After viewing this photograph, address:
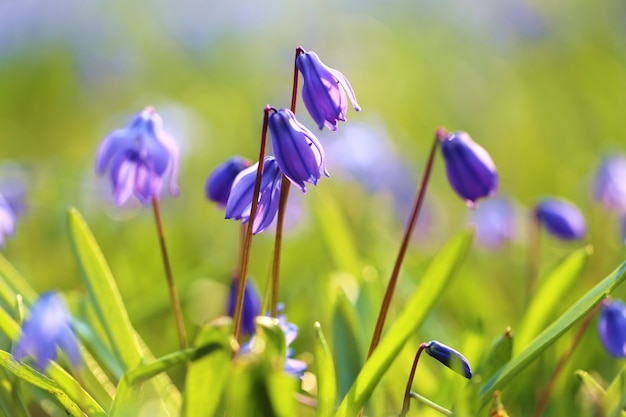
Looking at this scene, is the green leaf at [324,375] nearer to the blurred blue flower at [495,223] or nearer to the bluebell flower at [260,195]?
the bluebell flower at [260,195]

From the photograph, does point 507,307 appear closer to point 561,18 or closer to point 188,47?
point 561,18

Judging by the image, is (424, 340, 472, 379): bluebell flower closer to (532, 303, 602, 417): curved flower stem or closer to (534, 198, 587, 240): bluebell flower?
(532, 303, 602, 417): curved flower stem

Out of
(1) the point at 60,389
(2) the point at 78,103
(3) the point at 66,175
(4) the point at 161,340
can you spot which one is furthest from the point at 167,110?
(1) the point at 60,389

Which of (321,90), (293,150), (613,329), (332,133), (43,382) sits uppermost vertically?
(332,133)

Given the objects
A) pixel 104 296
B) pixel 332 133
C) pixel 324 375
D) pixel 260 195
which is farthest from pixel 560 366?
pixel 332 133

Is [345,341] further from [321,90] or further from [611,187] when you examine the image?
[611,187]

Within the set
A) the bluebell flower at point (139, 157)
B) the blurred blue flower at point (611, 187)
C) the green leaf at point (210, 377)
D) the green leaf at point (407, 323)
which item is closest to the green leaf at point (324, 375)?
the green leaf at point (407, 323)
